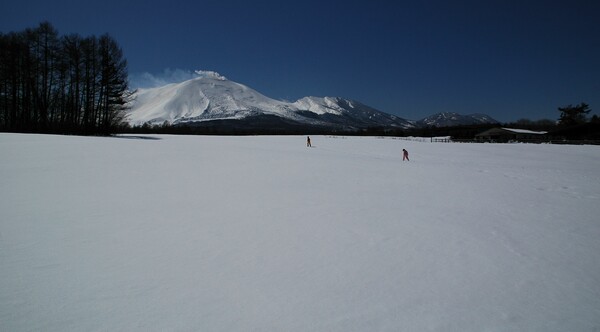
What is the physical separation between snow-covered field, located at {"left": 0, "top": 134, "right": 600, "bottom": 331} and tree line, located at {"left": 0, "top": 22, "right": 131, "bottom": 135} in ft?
88.2

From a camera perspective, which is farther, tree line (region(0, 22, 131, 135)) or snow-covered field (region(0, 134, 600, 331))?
tree line (region(0, 22, 131, 135))

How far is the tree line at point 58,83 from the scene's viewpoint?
94.5ft

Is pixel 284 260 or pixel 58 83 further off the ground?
pixel 58 83

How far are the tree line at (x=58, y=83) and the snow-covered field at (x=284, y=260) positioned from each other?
26890mm

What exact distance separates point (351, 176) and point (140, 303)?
11.2 meters

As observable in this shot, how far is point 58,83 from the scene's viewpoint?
→ 99.7 feet

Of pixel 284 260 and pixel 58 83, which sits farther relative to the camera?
pixel 58 83

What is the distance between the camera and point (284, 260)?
181 inches

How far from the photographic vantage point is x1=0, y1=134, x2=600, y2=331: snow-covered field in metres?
3.27

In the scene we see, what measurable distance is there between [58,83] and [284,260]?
38313 millimetres

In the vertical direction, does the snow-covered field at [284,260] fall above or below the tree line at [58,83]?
below

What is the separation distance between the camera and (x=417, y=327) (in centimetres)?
321

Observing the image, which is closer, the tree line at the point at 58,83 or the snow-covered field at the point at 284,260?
the snow-covered field at the point at 284,260

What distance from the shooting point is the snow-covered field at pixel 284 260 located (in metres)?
3.27
